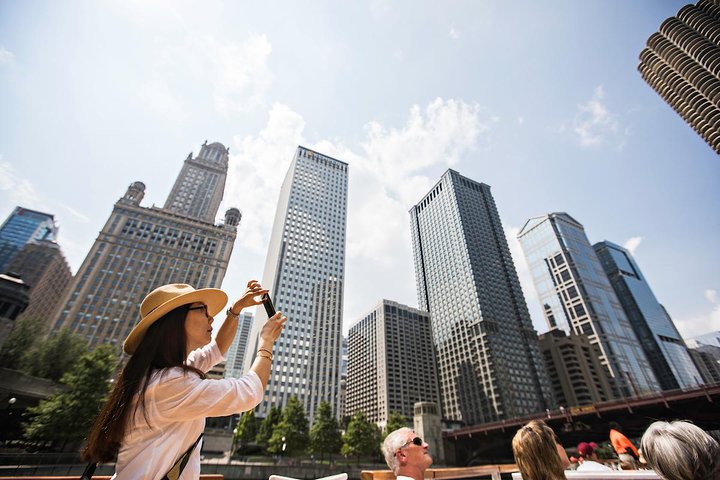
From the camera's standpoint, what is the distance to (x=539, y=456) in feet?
8.50

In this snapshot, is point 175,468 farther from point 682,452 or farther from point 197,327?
point 682,452

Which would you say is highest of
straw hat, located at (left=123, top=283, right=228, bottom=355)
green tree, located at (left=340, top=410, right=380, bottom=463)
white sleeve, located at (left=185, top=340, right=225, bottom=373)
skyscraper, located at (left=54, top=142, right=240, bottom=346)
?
skyscraper, located at (left=54, top=142, right=240, bottom=346)

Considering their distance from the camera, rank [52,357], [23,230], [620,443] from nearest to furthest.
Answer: [620,443], [52,357], [23,230]

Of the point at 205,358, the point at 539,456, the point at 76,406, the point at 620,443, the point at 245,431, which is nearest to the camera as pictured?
the point at 539,456

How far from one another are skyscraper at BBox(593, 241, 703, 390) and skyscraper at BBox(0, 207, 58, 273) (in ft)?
726

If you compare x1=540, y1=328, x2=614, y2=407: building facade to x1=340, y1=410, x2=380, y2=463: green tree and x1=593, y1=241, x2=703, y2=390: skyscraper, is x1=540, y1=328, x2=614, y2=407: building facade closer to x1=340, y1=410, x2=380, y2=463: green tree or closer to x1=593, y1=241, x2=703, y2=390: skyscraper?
x1=593, y1=241, x2=703, y2=390: skyscraper

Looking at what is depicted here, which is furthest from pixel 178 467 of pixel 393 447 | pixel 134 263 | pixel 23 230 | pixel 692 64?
pixel 23 230

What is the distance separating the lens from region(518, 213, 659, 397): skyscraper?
343ft

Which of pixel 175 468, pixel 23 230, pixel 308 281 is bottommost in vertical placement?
pixel 175 468

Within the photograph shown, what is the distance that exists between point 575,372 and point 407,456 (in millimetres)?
124124

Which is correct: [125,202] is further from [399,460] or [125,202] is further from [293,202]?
[399,460]

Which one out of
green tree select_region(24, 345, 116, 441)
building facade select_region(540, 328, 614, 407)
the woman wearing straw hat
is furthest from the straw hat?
building facade select_region(540, 328, 614, 407)

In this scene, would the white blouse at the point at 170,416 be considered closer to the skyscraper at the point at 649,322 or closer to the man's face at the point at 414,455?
the man's face at the point at 414,455

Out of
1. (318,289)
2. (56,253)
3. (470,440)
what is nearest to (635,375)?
(470,440)
